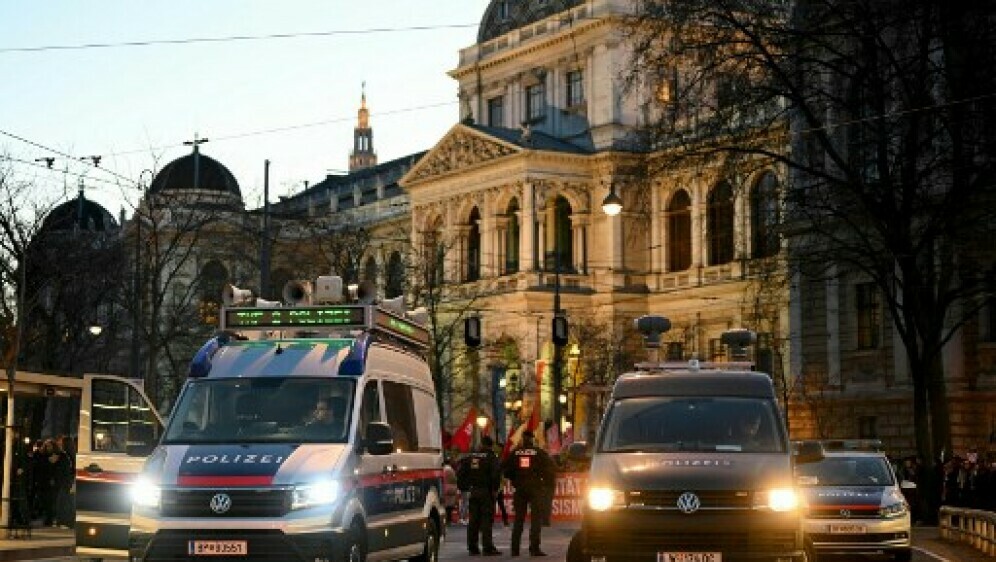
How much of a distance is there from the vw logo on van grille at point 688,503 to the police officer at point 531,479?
10684mm

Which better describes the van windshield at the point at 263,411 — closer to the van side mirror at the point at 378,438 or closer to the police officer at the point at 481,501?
the van side mirror at the point at 378,438

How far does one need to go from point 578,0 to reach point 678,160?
64.8 meters

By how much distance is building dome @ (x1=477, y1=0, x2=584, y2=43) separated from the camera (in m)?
104

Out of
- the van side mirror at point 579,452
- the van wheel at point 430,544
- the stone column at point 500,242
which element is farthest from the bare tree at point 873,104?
the stone column at point 500,242

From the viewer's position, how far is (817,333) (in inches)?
2179

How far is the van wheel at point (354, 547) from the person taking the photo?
54.6 feet

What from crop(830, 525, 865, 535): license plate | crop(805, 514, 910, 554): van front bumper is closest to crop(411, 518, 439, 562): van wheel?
crop(805, 514, 910, 554): van front bumper

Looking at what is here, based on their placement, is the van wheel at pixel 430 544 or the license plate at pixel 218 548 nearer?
the license plate at pixel 218 548

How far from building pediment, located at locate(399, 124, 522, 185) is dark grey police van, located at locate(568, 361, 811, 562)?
248ft

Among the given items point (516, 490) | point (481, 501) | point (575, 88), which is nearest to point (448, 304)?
point (575, 88)

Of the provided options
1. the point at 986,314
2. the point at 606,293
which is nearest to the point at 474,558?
the point at 986,314

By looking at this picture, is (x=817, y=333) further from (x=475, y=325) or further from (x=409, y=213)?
(x=409, y=213)

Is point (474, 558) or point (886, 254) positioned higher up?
point (886, 254)

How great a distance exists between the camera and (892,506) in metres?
24.2
